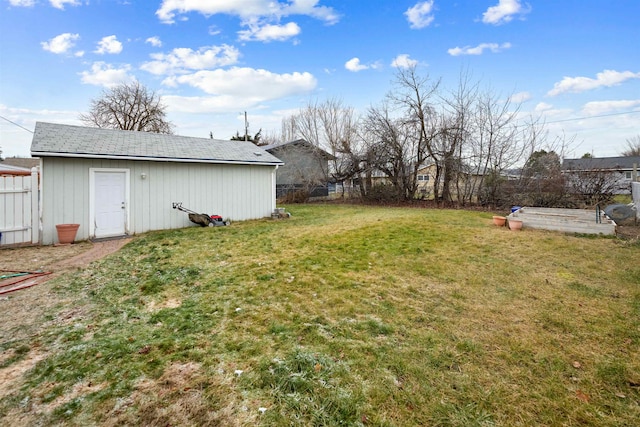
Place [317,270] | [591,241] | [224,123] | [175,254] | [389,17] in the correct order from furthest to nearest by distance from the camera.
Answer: [224,123]
[389,17]
[591,241]
[175,254]
[317,270]

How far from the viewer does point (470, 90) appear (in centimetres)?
1426

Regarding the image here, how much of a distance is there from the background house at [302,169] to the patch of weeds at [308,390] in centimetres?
1630

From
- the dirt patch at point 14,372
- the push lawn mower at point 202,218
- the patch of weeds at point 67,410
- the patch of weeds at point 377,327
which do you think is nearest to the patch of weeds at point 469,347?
the patch of weeds at point 377,327

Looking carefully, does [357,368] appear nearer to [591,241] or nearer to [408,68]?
[591,241]

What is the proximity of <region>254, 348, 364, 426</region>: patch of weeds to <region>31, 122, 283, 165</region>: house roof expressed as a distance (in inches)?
309

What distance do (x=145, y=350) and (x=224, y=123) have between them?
27540mm

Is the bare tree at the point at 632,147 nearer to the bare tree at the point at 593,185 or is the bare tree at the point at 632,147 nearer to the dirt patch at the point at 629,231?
the bare tree at the point at 593,185

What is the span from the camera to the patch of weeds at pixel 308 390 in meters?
1.79

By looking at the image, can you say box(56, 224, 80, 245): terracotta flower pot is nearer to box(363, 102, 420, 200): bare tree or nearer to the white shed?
the white shed

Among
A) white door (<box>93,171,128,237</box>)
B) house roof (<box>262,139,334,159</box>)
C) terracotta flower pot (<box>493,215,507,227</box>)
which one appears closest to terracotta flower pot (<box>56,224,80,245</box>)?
white door (<box>93,171,128,237</box>)

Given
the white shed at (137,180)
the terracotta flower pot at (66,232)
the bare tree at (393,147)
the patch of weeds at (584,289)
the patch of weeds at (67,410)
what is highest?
the bare tree at (393,147)

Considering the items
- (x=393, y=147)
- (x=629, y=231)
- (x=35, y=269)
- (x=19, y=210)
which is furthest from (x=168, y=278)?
(x=393, y=147)

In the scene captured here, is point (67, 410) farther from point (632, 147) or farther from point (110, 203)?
point (632, 147)

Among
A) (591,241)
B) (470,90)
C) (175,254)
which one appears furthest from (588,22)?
(175,254)
